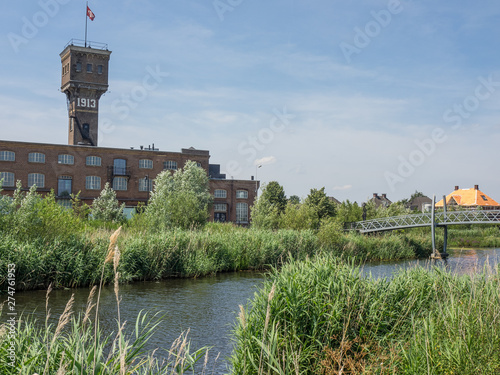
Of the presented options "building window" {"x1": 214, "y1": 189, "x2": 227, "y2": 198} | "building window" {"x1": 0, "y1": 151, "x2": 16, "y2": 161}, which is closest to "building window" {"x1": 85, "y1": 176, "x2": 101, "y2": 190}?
"building window" {"x1": 0, "y1": 151, "x2": 16, "y2": 161}

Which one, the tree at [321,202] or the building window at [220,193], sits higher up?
the building window at [220,193]

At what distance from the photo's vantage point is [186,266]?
2067 centimetres

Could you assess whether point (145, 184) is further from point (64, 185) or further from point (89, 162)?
point (64, 185)

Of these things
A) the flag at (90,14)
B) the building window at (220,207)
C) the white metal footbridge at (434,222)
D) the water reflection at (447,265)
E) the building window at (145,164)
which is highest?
the flag at (90,14)

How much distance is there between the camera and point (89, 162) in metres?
53.6

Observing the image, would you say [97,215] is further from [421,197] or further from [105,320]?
[421,197]

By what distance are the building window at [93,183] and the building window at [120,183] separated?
1.78 metres

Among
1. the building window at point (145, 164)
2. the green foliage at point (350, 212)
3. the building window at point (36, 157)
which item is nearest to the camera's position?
the green foliage at point (350, 212)

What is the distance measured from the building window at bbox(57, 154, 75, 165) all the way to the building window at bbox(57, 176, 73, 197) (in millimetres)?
1670

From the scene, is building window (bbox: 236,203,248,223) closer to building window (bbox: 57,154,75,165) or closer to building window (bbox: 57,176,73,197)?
building window (bbox: 57,176,73,197)

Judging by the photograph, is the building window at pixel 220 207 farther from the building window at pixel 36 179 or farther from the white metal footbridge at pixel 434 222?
the building window at pixel 36 179

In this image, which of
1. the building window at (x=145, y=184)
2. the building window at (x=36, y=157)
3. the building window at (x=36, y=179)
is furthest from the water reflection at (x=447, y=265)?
the building window at (x=36, y=157)

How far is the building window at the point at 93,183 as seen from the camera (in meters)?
53.2

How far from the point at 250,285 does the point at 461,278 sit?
10030mm
